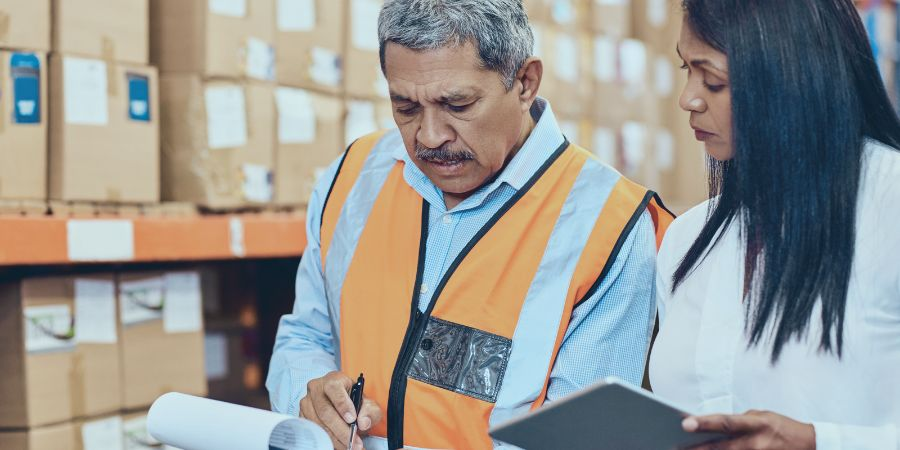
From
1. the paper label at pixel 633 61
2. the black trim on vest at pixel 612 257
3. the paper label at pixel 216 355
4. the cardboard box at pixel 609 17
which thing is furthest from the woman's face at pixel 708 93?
the paper label at pixel 633 61

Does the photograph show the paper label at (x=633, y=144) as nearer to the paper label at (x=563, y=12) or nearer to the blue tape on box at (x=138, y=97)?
the paper label at (x=563, y=12)

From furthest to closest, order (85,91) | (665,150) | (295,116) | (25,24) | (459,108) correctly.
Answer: (665,150) → (295,116) → (85,91) → (25,24) → (459,108)

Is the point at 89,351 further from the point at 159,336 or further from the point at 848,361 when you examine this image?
the point at 848,361

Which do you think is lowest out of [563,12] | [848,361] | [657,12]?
[848,361]

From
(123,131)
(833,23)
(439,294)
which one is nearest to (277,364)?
(439,294)

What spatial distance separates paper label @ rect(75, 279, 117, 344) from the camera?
2514mm

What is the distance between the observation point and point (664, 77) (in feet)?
16.9

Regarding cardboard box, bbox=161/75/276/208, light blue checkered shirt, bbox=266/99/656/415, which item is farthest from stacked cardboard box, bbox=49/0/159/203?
light blue checkered shirt, bbox=266/99/656/415

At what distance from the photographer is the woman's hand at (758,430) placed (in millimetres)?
1256

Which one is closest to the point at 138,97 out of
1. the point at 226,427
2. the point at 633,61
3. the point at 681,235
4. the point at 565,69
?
the point at 226,427

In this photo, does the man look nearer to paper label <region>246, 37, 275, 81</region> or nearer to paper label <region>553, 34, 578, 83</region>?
paper label <region>246, 37, 275, 81</region>

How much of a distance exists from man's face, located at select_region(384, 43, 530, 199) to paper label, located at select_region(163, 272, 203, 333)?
3.65ft

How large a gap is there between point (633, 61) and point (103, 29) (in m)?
2.85

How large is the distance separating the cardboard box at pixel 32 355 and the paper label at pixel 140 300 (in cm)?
19
